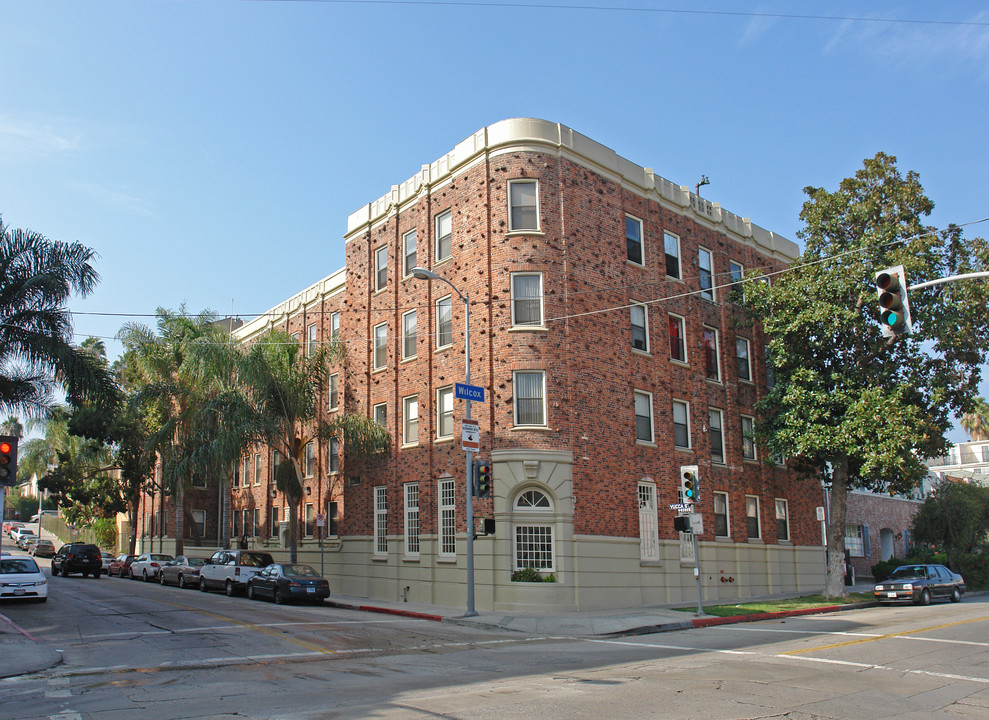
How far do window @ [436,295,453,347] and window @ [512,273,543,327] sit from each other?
293 cm

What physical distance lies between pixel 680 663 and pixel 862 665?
116 inches

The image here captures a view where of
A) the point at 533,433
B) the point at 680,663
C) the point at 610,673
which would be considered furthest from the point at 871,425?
the point at 610,673

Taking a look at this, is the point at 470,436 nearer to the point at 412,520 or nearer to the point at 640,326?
the point at 412,520

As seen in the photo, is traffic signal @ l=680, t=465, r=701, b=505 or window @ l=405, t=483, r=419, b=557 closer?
traffic signal @ l=680, t=465, r=701, b=505

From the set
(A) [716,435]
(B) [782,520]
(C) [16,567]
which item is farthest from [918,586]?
(C) [16,567]

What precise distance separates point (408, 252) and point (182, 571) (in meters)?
17.0

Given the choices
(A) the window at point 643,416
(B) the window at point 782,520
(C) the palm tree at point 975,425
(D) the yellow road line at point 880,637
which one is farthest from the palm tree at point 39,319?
(C) the palm tree at point 975,425

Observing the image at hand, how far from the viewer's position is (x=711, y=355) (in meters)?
32.2

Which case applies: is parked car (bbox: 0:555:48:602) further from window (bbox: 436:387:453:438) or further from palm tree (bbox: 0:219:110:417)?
window (bbox: 436:387:453:438)

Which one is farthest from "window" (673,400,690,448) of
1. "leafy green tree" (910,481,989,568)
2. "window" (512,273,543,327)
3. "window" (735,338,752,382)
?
"leafy green tree" (910,481,989,568)

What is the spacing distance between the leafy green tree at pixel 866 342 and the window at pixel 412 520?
13.1 meters

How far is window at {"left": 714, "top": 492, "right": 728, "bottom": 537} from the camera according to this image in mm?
30797

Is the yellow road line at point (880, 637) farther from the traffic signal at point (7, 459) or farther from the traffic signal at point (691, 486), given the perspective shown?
the traffic signal at point (7, 459)

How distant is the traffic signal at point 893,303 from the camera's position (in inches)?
495
